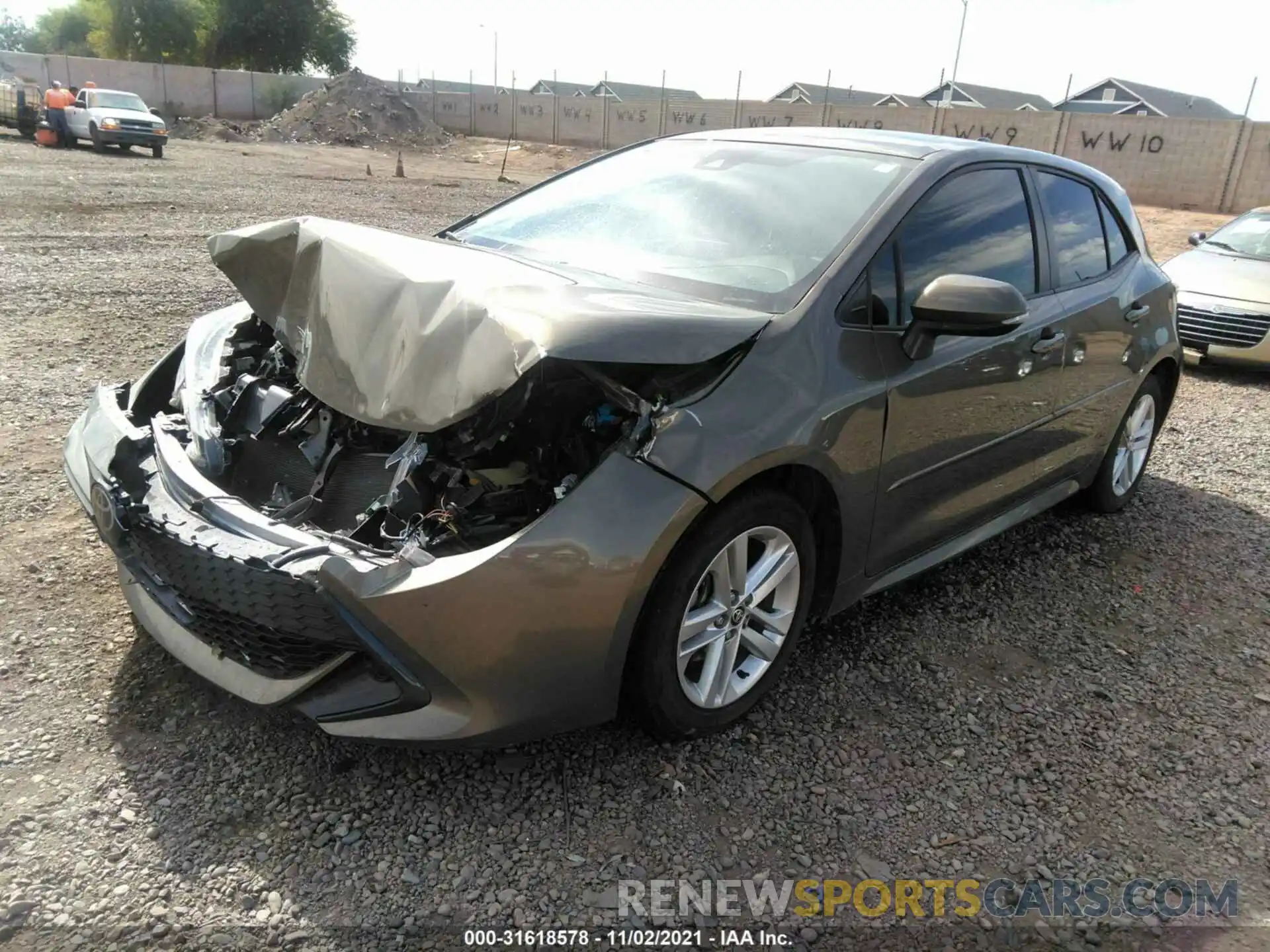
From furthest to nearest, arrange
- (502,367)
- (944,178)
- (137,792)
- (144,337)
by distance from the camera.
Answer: (144,337) < (944,178) < (137,792) < (502,367)

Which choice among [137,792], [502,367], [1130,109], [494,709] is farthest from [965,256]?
[1130,109]

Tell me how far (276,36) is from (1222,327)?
6469 centimetres

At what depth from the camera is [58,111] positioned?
2470 cm

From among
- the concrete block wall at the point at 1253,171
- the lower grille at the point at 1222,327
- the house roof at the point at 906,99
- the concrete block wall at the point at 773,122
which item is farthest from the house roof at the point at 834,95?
the lower grille at the point at 1222,327

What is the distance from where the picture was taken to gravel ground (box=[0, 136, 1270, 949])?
2.15 metres

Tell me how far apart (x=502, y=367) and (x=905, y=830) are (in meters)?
1.64

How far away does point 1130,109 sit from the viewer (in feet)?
154

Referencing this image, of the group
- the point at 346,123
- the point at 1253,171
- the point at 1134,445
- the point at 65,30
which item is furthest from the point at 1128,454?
the point at 65,30

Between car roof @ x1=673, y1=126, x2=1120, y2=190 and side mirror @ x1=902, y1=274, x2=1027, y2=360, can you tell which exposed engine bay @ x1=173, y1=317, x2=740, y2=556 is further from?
car roof @ x1=673, y1=126, x2=1120, y2=190

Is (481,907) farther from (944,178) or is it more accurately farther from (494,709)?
(944,178)

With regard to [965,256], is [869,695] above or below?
below

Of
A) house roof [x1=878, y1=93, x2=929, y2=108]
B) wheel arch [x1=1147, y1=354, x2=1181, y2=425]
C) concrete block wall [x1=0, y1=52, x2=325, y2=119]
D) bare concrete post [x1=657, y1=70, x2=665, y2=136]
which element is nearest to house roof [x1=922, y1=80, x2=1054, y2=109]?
Result: house roof [x1=878, y1=93, x2=929, y2=108]

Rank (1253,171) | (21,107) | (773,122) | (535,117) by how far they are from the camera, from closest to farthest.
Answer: (1253,171) < (21,107) < (773,122) < (535,117)

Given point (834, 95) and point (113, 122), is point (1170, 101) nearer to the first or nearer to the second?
point (834, 95)
